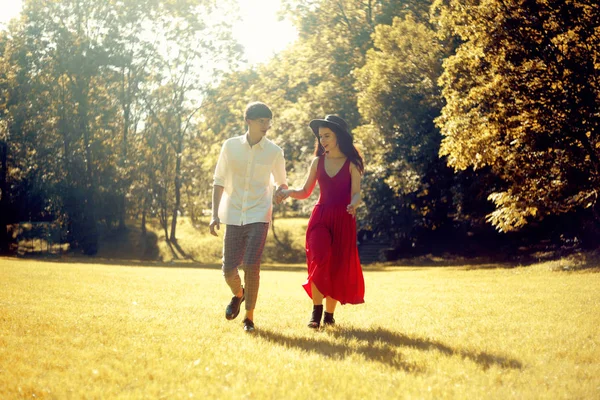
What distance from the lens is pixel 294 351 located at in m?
6.21

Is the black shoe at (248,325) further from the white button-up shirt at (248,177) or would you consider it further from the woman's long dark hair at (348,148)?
the woman's long dark hair at (348,148)

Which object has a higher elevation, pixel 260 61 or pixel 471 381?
pixel 260 61

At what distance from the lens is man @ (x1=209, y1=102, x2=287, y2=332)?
301 inches

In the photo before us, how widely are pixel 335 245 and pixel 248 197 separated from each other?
1211 millimetres

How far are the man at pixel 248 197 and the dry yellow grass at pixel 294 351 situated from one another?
0.67 m

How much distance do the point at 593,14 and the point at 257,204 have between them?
13.6 m

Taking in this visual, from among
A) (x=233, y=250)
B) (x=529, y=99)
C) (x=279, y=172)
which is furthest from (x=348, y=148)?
(x=529, y=99)

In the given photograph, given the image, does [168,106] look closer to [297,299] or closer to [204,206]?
[204,206]

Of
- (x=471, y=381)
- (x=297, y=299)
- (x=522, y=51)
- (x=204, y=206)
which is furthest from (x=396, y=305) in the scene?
(x=204, y=206)

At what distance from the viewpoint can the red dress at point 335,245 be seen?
7.88 m

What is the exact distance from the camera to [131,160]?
134ft

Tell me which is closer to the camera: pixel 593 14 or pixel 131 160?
pixel 593 14

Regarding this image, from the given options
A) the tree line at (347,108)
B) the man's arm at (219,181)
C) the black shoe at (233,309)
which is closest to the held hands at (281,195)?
the man's arm at (219,181)

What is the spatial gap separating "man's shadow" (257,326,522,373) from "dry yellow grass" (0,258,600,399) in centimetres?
1
